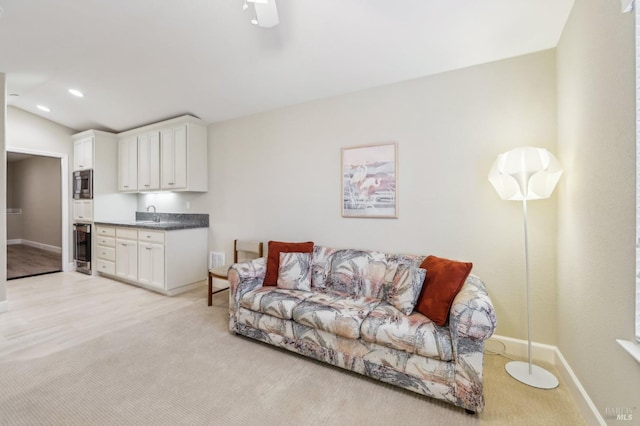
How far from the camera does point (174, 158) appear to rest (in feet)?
13.8

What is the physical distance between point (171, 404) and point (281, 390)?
0.69 meters

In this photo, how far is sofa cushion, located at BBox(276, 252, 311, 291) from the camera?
2719mm

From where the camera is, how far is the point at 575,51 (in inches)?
72.8

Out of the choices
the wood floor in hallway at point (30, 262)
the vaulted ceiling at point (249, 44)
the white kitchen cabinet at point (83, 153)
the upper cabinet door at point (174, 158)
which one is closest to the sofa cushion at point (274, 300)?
the vaulted ceiling at point (249, 44)

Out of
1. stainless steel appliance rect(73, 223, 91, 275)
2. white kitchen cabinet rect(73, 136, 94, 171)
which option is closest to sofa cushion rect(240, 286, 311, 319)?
stainless steel appliance rect(73, 223, 91, 275)

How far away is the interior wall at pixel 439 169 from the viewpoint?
2309 mm

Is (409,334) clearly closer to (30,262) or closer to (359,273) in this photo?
(359,273)

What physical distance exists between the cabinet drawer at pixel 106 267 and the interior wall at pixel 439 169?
274 centimetres

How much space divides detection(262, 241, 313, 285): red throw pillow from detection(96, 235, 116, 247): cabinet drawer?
3.21 m

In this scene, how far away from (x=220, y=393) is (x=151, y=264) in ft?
9.07

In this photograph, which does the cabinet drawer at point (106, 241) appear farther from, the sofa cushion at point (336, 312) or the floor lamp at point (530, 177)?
the floor lamp at point (530, 177)

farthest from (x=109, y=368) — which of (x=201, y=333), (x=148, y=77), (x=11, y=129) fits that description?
(x=11, y=129)

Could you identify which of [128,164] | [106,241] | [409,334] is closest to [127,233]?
[106,241]

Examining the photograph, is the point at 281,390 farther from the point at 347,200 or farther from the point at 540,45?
the point at 540,45
